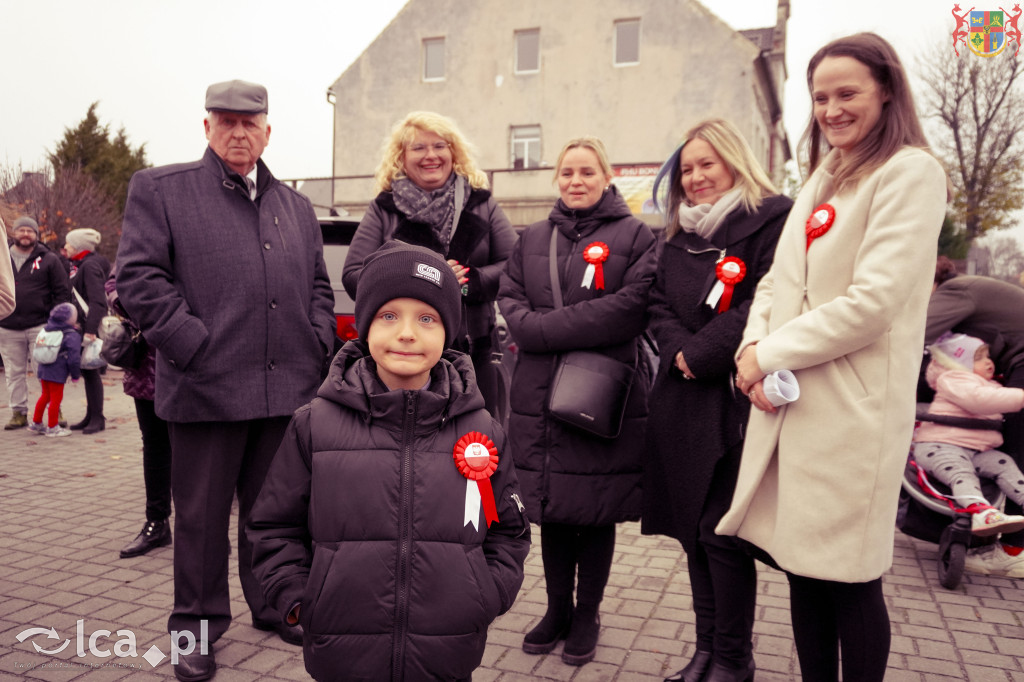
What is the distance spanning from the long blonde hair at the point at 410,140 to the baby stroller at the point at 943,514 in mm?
2981

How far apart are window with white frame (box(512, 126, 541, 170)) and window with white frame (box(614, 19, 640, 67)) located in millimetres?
3332

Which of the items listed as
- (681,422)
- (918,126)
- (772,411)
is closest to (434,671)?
(772,411)

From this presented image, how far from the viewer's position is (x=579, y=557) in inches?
137

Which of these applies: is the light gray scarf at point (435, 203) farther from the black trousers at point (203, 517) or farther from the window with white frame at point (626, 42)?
the window with white frame at point (626, 42)

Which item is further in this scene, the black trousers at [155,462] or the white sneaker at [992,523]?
the black trousers at [155,462]

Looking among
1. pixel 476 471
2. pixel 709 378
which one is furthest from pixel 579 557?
pixel 476 471

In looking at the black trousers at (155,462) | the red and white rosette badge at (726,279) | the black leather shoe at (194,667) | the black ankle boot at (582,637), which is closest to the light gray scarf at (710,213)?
the red and white rosette badge at (726,279)

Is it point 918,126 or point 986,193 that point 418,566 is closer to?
point 918,126

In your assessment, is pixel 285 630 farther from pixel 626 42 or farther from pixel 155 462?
pixel 626 42

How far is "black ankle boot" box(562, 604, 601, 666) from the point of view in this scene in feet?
11.0

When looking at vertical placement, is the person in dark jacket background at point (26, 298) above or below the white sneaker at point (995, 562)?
above

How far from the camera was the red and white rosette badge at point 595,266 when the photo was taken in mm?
3453

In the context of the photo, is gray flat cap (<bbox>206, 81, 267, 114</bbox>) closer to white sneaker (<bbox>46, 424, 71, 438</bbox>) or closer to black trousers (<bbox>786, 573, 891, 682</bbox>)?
black trousers (<bbox>786, 573, 891, 682</bbox>)

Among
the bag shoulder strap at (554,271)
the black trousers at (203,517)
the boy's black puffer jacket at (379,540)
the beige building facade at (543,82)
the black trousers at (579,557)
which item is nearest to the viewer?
the boy's black puffer jacket at (379,540)
